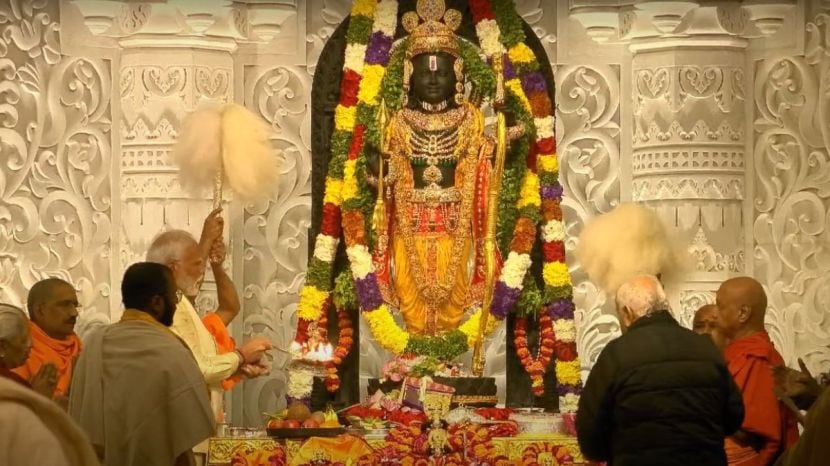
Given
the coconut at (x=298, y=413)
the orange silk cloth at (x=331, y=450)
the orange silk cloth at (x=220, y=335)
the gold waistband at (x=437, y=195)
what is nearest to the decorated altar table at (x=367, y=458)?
the orange silk cloth at (x=331, y=450)

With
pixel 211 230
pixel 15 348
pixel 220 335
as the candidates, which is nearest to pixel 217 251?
pixel 211 230

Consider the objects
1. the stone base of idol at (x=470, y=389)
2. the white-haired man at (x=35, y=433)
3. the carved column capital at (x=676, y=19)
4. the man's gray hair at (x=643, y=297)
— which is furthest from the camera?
the carved column capital at (x=676, y=19)

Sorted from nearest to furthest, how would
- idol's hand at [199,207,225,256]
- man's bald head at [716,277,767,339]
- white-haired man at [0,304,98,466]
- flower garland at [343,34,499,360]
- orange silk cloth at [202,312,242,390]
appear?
1. white-haired man at [0,304,98,466]
2. man's bald head at [716,277,767,339]
3. orange silk cloth at [202,312,242,390]
4. idol's hand at [199,207,225,256]
5. flower garland at [343,34,499,360]

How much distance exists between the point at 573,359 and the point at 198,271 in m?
2.11

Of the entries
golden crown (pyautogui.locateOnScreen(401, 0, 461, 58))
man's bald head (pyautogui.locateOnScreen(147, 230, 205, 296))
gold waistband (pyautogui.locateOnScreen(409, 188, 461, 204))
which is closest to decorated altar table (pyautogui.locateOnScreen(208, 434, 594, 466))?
man's bald head (pyautogui.locateOnScreen(147, 230, 205, 296))

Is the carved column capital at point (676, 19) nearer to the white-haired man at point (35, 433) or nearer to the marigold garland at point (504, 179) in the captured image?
the marigold garland at point (504, 179)

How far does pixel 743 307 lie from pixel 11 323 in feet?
11.1

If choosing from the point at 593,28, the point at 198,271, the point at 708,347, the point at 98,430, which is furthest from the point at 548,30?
the point at 98,430

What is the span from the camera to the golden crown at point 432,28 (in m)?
9.02

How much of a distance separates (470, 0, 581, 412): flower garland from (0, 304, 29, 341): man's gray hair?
3315mm

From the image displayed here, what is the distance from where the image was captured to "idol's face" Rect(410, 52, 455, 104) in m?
8.99

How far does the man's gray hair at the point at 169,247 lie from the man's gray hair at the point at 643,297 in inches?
91.3

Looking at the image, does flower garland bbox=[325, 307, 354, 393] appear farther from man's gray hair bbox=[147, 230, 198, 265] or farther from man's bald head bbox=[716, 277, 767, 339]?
man's bald head bbox=[716, 277, 767, 339]

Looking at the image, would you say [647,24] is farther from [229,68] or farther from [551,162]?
[229,68]
